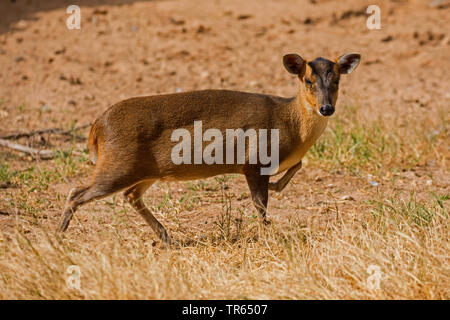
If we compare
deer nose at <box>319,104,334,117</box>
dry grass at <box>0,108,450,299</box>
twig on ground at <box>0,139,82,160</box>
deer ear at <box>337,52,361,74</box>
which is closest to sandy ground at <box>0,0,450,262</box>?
twig on ground at <box>0,139,82,160</box>

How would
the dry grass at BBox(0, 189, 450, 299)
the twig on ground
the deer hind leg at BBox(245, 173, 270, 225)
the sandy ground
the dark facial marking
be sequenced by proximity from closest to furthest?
the dry grass at BBox(0, 189, 450, 299) < the dark facial marking < the deer hind leg at BBox(245, 173, 270, 225) < the twig on ground < the sandy ground

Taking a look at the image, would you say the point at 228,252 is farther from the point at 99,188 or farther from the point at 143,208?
the point at 99,188

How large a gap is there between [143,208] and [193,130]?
31.8 inches

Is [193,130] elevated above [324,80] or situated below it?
below

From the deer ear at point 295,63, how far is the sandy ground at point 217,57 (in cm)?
141

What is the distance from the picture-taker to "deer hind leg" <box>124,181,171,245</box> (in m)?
5.46

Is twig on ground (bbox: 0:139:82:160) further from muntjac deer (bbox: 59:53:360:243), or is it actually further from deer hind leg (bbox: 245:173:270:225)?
deer hind leg (bbox: 245:173:270:225)

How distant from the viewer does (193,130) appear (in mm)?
5234

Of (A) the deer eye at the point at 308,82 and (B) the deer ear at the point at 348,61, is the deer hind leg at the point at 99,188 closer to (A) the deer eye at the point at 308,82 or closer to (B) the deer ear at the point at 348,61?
Answer: (A) the deer eye at the point at 308,82

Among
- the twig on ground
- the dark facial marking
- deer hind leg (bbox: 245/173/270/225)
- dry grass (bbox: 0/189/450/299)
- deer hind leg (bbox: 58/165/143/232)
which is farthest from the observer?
the twig on ground

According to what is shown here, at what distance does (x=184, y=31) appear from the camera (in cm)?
1041

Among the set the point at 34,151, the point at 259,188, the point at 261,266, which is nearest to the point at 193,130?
the point at 259,188
